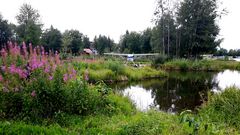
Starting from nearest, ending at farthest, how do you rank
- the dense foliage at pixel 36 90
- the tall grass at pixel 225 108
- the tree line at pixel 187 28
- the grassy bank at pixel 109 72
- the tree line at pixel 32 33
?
1. the dense foliage at pixel 36 90
2. the tall grass at pixel 225 108
3. the grassy bank at pixel 109 72
4. the tree line at pixel 187 28
5. the tree line at pixel 32 33

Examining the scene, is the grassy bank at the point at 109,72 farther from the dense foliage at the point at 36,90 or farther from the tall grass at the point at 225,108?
the dense foliage at the point at 36,90

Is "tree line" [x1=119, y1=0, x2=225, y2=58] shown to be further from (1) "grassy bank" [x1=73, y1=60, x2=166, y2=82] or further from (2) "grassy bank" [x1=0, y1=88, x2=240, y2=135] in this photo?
(2) "grassy bank" [x1=0, y1=88, x2=240, y2=135]

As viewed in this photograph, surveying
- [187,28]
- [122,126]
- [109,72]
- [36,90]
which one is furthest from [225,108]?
[187,28]

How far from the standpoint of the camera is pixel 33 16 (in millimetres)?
43500

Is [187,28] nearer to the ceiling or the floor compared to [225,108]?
nearer to the ceiling

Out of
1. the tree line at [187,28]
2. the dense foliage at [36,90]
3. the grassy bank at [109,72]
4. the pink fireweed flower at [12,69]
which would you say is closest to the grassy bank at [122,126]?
the dense foliage at [36,90]

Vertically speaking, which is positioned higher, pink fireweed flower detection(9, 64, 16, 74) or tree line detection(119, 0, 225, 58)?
tree line detection(119, 0, 225, 58)

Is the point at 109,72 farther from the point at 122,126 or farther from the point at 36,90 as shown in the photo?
the point at 122,126

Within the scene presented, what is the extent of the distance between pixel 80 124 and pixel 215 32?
3308 centimetres

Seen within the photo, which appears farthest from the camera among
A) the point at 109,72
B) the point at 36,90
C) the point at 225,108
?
the point at 109,72

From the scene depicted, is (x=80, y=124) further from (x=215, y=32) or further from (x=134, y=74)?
(x=215, y=32)

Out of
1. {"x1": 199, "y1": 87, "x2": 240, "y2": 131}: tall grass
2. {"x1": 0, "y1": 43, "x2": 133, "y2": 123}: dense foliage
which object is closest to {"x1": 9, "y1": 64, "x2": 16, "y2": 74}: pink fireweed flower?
{"x1": 0, "y1": 43, "x2": 133, "y2": 123}: dense foliage

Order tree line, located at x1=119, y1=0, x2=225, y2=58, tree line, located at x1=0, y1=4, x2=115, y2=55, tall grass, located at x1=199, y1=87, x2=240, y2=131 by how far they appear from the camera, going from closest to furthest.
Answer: tall grass, located at x1=199, y1=87, x2=240, y2=131 < tree line, located at x1=119, y1=0, x2=225, y2=58 < tree line, located at x1=0, y1=4, x2=115, y2=55

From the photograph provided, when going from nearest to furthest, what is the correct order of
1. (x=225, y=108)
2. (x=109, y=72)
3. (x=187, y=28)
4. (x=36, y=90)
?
1. (x=36, y=90)
2. (x=225, y=108)
3. (x=109, y=72)
4. (x=187, y=28)
